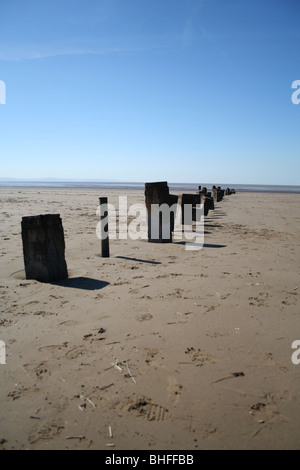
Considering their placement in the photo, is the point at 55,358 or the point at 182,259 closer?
the point at 55,358

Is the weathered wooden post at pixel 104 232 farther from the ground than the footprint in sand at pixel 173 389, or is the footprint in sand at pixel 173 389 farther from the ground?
the weathered wooden post at pixel 104 232

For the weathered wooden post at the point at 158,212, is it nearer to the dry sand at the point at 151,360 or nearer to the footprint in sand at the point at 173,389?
the dry sand at the point at 151,360

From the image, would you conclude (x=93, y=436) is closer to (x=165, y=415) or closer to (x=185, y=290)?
(x=165, y=415)

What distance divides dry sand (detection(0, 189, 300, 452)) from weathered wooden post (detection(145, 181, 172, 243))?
2498 mm

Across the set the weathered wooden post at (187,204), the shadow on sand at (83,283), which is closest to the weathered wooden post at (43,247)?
the shadow on sand at (83,283)

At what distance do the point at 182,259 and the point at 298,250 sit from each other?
9.33 feet

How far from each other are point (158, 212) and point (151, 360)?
5.05 metres

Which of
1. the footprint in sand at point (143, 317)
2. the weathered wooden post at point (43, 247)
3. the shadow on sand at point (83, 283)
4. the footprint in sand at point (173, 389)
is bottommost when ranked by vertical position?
the footprint in sand at point (173, 389)

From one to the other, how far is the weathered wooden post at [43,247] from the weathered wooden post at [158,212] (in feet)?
10.4

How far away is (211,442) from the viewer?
172 centimetres

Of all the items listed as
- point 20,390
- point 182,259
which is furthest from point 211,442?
point 182,259

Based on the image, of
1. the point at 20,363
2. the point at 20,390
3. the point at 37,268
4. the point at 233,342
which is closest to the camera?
the point at 20,390

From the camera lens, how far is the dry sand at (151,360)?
1799mm

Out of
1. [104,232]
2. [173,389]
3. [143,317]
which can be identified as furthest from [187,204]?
[173,389]
